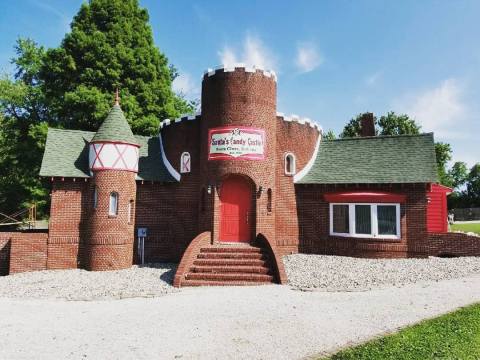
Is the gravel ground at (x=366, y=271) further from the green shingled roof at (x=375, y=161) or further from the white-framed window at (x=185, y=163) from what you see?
the white-framed window at (x=185, y=163)

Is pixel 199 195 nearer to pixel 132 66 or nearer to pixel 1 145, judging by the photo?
pixel 132 66

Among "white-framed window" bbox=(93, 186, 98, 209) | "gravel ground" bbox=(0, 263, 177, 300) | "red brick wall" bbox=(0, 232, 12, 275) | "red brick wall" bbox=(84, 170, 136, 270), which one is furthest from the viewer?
"red brick wall" bbox=(0, 232, 12, 275)

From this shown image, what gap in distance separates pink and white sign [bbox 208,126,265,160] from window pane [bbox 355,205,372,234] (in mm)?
5326

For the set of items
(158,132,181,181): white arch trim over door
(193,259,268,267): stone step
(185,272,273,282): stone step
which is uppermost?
(158,132,181,181): white arch trim over door

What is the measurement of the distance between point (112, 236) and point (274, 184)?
25.1 feet

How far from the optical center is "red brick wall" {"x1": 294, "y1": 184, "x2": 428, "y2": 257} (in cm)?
1527

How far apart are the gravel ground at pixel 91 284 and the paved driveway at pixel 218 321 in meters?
0.72

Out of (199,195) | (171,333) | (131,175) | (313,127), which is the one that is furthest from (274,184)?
(171,333)

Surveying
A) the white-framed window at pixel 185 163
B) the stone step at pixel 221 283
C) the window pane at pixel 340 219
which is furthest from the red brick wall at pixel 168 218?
the window pane at pixel 340 219

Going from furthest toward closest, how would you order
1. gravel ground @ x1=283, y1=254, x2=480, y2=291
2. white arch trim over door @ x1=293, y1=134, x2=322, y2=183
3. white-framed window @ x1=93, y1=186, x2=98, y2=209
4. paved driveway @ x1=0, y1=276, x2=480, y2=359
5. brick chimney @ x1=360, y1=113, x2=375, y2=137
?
brick chimney @ x1=360, y1=113, x2=375, y2=137, white arch trim over door @ x1=293, y1=134, x2=322, y2=183, white-framed window @ x1=93, y1=186, x2=98, y2=209, gravel ground @ x1=283, y1=254, x2=480, y2=291, paved driveway @ x1=0, y1=276, x2=480, y2=359

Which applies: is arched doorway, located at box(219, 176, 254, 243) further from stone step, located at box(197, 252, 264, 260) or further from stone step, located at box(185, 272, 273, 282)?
stone step, located at box(185, 272, 273, 282)

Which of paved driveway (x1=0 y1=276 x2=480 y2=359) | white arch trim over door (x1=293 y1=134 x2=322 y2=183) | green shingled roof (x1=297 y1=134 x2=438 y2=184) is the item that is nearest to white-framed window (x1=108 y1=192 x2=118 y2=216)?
paved driveway (x1=0 y1=276 x2=480 y2=359)

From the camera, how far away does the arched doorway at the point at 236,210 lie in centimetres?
1498

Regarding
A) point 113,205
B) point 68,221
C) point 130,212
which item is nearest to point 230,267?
point 130,212
